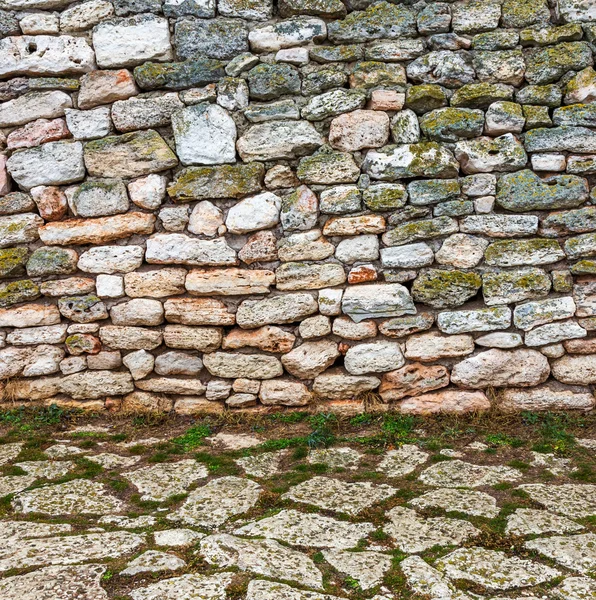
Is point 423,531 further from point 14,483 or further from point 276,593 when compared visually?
point 14,483

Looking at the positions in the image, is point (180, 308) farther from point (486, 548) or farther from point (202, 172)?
point (486, 548)

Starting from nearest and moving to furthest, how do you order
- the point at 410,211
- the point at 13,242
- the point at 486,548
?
1. the point at 486,548
2. the point at 410,211
3. the point at 13,242

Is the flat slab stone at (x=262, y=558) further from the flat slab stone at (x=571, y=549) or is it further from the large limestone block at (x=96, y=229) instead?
the large limestone block at (x=96, y=229)

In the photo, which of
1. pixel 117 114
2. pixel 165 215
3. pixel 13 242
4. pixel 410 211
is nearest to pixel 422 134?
pixel 410 211

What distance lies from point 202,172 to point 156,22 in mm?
1142

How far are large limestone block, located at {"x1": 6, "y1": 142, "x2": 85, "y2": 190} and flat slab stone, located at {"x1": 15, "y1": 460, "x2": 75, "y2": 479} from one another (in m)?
2.05

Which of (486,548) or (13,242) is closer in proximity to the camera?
(486,548)

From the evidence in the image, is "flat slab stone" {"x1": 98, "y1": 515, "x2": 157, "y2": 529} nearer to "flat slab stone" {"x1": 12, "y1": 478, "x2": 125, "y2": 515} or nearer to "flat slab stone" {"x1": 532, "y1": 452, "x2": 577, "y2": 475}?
"flat slab stone" {"x1": 12, "y1": 478, "x2": 125, "y2": 515}

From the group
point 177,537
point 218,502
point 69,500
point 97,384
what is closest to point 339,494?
point 218,502

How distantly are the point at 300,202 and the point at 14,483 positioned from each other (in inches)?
100

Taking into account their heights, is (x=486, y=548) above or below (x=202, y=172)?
below

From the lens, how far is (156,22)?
Result: 14.1 feet

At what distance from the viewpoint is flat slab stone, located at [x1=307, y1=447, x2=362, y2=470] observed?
12.0 ft

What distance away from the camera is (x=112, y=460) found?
12.3 feet
